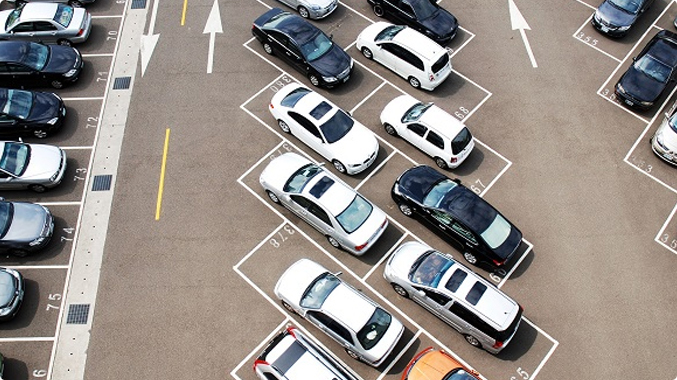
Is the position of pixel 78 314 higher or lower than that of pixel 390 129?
lower

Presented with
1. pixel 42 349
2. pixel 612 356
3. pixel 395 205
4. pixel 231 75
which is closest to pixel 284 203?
pixel 395 205

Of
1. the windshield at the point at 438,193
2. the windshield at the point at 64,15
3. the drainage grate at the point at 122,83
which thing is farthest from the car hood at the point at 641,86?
the windshield at the point at 64,15

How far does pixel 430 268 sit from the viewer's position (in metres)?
18.6

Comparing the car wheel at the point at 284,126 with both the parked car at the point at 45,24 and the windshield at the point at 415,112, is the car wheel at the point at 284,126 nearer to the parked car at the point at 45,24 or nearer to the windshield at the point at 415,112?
the windshield at the point at 415,112

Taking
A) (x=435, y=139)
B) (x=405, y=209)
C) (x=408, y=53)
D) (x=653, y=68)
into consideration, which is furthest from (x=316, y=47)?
(x=653, y=68)

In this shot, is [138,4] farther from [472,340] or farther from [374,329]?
[472,340]

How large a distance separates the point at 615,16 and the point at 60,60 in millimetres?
24863

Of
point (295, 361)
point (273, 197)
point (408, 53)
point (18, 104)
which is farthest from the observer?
point (408, 53)

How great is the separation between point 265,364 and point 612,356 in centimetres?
1123

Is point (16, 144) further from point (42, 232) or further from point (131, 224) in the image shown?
point (131, 224)

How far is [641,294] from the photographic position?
1975 centimetres

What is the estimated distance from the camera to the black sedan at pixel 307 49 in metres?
24.1

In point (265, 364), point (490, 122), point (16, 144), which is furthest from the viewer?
point (490, 122)

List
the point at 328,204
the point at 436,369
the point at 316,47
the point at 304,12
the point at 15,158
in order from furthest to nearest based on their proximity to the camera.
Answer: the point at 304,12
the point at 316,47
the point at 15,158
the point at 328,204
the point at 436,369
